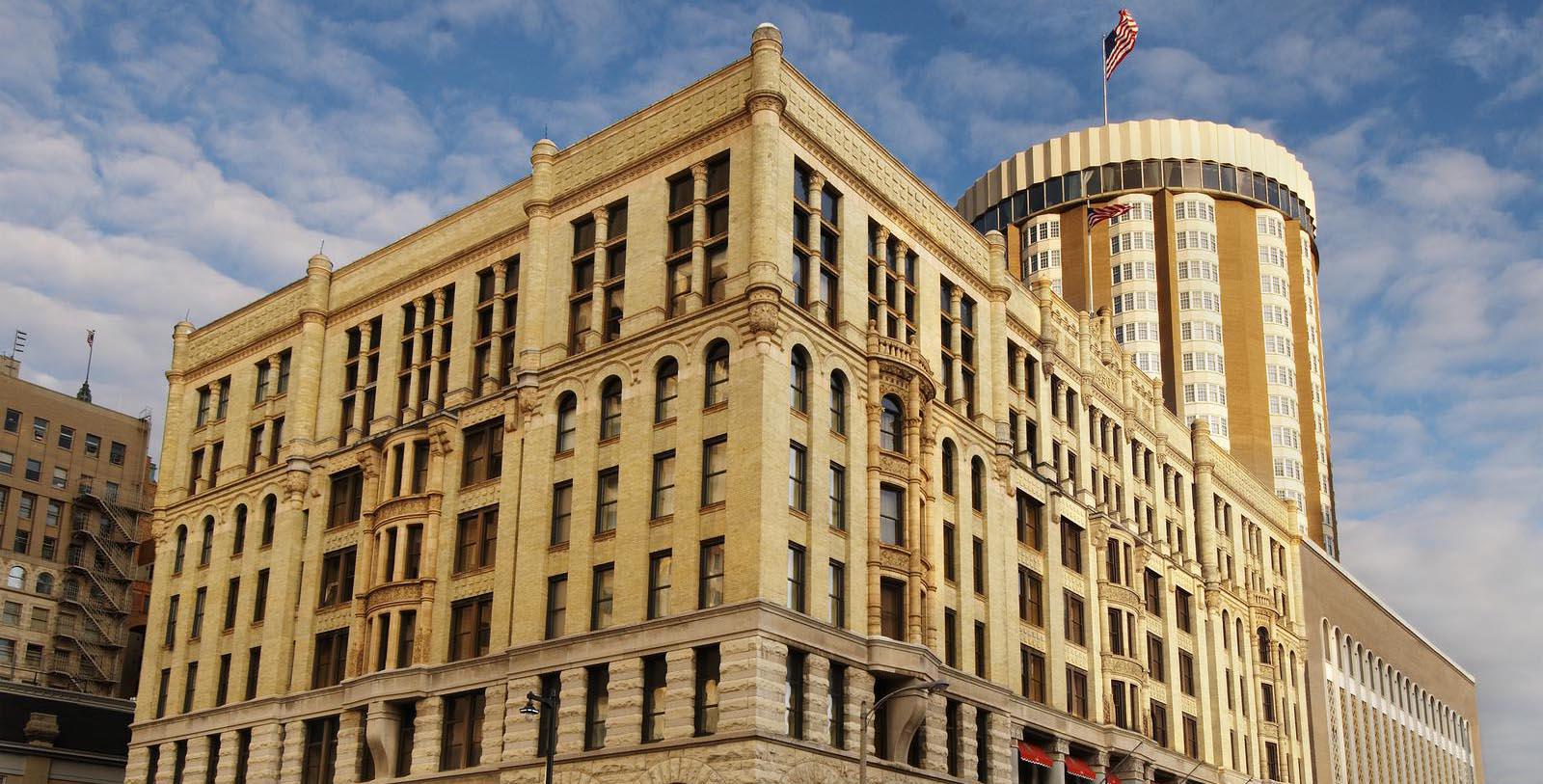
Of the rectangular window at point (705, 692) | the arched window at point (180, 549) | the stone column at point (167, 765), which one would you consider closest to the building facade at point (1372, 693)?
the rectangular window at point (705, 692)

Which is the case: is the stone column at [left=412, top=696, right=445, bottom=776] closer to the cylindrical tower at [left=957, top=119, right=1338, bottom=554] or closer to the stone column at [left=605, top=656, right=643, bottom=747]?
the stone column at [left=605, top=656, right=643, bottom=747]

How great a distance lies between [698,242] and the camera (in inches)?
2105

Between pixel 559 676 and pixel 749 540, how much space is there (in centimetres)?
922

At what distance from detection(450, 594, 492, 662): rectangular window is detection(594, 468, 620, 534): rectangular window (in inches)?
250

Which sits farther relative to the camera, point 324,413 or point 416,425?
point 324,413

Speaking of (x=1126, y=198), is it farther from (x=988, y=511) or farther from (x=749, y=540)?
(x=749, y=540)

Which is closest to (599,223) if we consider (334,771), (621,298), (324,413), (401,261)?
(621,298)

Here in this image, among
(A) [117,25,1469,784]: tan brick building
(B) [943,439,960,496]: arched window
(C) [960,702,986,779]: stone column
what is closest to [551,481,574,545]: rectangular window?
(A) [117,25,1469,784]: tan brick building

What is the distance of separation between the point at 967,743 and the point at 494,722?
56.9 ft

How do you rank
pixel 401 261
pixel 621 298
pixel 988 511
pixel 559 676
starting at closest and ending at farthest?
1. pixel 559 676
2. pixel 621 298
3. pixel 988 511
4. pixel 401 261

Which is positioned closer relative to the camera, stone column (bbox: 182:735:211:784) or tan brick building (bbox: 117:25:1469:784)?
tan brick building (bbox: 117:25:1469:784)

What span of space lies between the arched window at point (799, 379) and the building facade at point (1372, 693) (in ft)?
194

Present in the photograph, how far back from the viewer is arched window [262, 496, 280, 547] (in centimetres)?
6706

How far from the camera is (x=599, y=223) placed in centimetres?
5741
